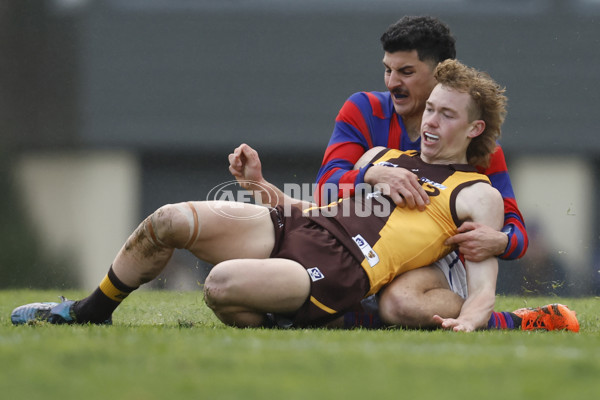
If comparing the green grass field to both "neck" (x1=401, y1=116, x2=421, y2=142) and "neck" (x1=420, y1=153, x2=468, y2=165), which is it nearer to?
"neck" (x1=420, y1=153, x2=468, y2=165)

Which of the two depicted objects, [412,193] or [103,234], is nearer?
[412,193]

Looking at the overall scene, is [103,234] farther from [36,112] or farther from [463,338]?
[463,338]

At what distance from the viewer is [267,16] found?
28.7ft

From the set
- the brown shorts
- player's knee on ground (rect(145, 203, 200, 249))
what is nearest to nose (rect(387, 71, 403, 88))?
the brown shorts

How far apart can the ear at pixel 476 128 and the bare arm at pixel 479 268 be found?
290 millimetres

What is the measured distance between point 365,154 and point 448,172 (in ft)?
1.61

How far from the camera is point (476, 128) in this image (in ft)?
13.2

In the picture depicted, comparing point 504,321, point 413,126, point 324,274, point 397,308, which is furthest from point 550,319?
point 413,126

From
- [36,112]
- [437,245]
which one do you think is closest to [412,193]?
[437,245]

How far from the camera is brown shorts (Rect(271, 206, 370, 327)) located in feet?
11.6

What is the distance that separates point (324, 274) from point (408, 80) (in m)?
1.34

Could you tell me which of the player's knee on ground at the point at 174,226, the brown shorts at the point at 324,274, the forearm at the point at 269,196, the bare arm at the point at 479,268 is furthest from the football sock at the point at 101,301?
the bare arm at the point at 479,268

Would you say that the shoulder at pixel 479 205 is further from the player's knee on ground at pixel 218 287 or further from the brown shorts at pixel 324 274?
the player's knee on ground at pixel 218 287

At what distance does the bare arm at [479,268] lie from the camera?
358 centimetres
